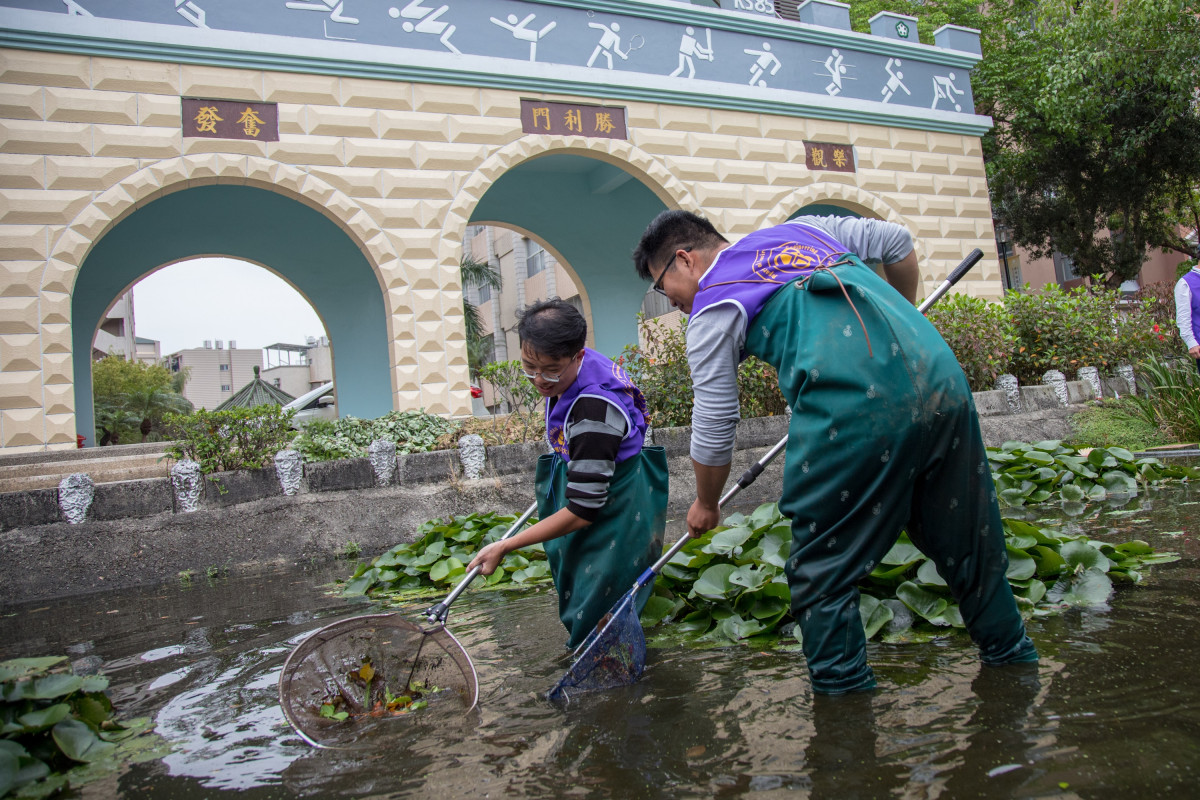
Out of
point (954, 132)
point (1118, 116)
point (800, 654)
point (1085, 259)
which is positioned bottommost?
point (800, 654)

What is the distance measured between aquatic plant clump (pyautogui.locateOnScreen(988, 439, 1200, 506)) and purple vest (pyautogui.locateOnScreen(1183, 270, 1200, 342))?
57.7 inches

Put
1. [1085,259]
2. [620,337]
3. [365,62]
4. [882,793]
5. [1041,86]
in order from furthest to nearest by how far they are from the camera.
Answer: [1085,259] → [1041,86] → [620,337] → [365,62] → [882,793]

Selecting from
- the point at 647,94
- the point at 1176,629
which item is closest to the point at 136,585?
the point at 1176,629

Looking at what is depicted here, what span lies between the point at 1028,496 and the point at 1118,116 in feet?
45.5

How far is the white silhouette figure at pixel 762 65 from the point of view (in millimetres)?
11102

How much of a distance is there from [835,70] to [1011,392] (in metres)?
5.57

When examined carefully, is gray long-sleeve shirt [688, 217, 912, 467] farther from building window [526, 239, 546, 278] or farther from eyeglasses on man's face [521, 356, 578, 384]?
building window [526, 239, 546, 278]

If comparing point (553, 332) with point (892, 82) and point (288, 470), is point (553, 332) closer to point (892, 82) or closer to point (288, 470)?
point (288, 470)

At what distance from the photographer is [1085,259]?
17.9 m

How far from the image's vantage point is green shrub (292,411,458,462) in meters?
6.88

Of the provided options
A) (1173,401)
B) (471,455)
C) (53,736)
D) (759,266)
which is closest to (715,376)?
(759,266)

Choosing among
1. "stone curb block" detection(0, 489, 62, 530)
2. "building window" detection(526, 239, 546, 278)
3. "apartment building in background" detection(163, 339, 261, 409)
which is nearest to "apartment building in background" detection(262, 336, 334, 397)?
"apartment building in background" detection(163, 339, 261, 409)

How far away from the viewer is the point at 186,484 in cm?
607

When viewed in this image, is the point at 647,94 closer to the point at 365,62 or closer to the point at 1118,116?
the point at 365,62
